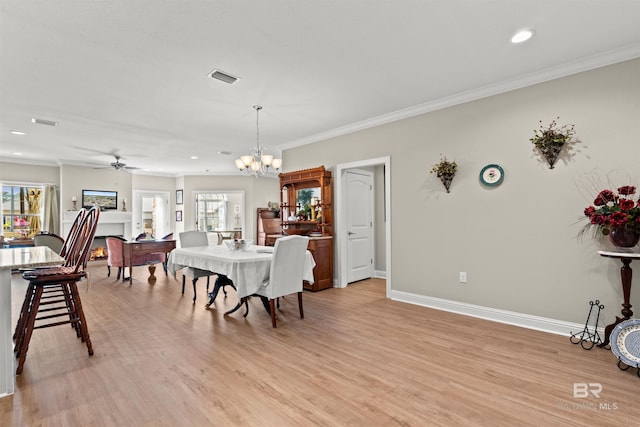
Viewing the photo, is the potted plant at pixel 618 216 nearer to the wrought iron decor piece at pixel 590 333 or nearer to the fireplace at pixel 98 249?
the wrought iron decor piece at pixel 590 333

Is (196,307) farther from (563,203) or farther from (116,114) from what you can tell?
(563,203)

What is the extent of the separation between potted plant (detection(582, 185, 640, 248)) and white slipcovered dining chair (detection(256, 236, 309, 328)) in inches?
105

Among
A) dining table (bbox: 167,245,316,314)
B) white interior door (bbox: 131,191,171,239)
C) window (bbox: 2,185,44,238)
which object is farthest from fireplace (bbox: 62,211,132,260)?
dining table (bbox: 167,245,316,314)

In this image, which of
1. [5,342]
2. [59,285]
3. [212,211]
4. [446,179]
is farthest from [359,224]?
[212,211]

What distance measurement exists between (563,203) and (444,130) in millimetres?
1499

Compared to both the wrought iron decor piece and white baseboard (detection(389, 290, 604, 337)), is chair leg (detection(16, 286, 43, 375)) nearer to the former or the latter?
white baseboard (detection(389, 290, 604, 337))

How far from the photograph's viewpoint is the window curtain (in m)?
7.62

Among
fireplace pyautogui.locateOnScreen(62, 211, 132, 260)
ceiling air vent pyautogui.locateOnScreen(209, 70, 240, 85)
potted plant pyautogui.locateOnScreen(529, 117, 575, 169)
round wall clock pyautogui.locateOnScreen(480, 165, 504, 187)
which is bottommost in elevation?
fireplace pyautogui.locateOnScreen(62, 211, 132, 260)

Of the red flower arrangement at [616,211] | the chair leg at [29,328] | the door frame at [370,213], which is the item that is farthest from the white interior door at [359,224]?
the chair leg at [29,328]

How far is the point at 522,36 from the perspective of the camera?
253 cm

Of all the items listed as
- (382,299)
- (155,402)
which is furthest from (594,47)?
(155,402)

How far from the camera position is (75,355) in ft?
8.71

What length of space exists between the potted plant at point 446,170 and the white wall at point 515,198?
80 millimetres

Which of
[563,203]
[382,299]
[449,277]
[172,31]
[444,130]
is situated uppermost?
[172,31]
